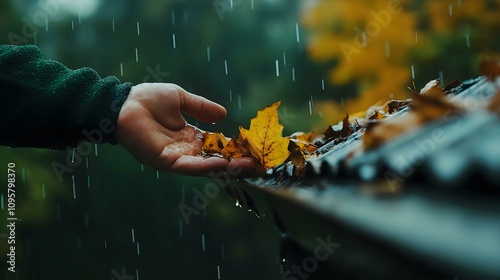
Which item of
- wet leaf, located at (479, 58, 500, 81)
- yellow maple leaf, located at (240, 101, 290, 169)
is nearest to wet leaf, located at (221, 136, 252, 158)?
yellow maple leaf, located at (240, 101, 290, 169)

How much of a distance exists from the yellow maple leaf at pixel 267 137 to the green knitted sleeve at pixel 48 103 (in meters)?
0.63

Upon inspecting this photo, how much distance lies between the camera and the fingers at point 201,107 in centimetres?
248

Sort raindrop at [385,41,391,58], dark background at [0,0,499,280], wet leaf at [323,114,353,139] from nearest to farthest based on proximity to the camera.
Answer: wet leaf at [323,114,353,139] → raindrop at [385,41,391,58] → dark background at [0,0,499,280]

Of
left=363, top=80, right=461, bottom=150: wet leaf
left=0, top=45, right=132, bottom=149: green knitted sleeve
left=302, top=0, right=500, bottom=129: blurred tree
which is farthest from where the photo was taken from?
left=302, top=0, right=500, bottom=129: blurred tree

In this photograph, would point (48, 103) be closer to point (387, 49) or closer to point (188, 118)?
point (387, 49)

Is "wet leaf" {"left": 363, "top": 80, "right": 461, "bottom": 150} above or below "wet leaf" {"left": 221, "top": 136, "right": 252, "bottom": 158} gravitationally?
below

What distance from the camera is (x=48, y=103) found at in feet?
7.19

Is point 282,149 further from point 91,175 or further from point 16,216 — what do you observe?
point 91,175

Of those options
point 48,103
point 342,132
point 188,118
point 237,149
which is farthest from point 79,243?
point 342,132

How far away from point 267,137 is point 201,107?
0.62m

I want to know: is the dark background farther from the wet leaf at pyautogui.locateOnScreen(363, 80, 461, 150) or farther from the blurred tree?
the wet leaf at pyautogui.locateOnScreen(363, 80, 461, 150)

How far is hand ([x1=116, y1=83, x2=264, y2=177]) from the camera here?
224cm

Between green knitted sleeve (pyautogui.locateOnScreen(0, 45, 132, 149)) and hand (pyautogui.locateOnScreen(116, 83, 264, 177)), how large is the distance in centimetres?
7

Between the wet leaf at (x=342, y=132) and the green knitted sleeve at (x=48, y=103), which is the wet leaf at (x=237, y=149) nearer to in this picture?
the wet leaf at (x=342, y=132)
